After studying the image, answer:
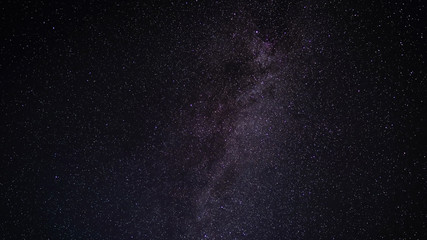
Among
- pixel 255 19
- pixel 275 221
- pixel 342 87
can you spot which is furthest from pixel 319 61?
pixel 275 221

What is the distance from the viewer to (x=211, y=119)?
100cm

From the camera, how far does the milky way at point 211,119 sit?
896 millimetres

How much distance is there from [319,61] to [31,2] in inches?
41.7

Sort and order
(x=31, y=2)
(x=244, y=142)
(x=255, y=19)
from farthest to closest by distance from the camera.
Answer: (x=244, y=142) < (x=255, y=19) < (x=31, y=2)

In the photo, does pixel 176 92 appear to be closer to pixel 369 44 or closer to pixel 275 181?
pixel 275 181

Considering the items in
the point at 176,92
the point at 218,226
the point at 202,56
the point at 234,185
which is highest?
the point at 202,56

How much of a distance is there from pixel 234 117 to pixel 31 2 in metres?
0.80

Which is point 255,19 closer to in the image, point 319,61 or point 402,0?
point 319,61

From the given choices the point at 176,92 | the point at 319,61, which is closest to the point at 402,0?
the point at 319,61

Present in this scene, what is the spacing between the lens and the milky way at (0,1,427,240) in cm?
90

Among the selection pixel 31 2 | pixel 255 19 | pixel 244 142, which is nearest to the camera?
pixel 31 2

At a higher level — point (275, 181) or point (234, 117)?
point (234, 117)

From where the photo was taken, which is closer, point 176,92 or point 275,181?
point 176,92

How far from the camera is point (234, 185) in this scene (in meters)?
1.07
